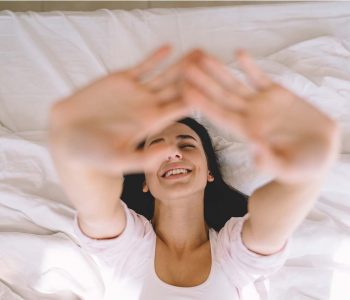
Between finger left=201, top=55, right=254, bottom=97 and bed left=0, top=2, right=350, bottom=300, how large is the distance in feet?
1.79

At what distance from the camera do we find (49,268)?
1.13 metres

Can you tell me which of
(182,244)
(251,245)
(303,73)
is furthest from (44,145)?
(303,73)

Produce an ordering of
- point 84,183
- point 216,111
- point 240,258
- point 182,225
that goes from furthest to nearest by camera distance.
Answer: point 182,225, point 240,258, point 84,183, point 216,111

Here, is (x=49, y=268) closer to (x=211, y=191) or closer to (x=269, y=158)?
(x=211, y=191)

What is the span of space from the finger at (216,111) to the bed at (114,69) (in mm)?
570

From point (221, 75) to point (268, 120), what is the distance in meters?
0.10

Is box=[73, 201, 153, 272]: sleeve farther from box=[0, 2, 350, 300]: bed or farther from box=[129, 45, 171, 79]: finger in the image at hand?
box=[129, 45, 171, 79]: finger

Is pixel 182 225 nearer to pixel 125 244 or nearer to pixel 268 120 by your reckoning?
pixel 125 244

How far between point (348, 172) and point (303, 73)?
1.00 ft

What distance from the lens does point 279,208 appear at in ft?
2.58

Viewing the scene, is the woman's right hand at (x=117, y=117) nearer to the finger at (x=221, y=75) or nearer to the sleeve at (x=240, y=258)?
the finger at (x=221, y=75)

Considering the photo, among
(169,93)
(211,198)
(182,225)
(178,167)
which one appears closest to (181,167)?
(178,167)

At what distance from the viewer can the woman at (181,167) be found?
0.65m

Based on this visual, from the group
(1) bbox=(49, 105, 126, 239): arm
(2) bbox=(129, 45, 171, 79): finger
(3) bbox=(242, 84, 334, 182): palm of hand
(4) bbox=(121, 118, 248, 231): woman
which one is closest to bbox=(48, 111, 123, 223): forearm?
(1) bbox=(49, 105, 126, 239): arm
